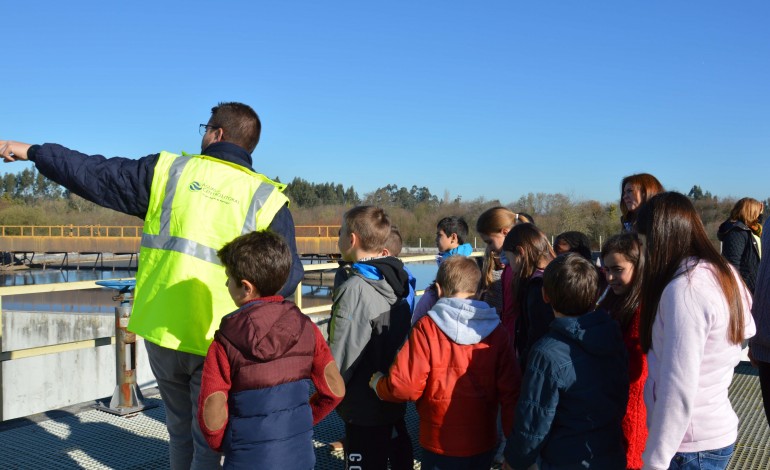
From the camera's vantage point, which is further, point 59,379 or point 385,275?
point 59,379

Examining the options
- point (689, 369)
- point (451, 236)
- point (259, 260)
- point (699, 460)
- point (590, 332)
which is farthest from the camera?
point (451, 236)

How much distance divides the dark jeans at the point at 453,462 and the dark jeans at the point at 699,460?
2.80ft

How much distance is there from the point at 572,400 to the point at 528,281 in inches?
35.7

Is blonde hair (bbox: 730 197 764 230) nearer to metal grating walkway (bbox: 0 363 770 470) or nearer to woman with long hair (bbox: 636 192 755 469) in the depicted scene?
metal grating walkway (bbox: 0 363 770 470)

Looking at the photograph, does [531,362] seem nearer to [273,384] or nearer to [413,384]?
[413,384]

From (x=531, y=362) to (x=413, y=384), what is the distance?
548 millimetres

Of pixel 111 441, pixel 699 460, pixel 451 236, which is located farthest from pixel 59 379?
pixel 699 460

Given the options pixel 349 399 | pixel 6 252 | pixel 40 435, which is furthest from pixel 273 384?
pixel 6 252

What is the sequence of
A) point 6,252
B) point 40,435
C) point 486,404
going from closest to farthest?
point 486,404 → point 40,435 → point 6,252

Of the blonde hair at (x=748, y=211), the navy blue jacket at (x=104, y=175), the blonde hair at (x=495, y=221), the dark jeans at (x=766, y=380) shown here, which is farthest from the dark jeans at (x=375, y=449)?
the blonde hair at (x=748, y=211)

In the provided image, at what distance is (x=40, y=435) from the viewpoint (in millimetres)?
3799

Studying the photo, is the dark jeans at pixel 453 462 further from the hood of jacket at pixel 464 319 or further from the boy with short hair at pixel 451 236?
the boy with short hair at pixel 451 236

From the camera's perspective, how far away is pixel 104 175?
240 cm

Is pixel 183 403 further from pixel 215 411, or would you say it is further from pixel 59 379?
pixel 59 379
